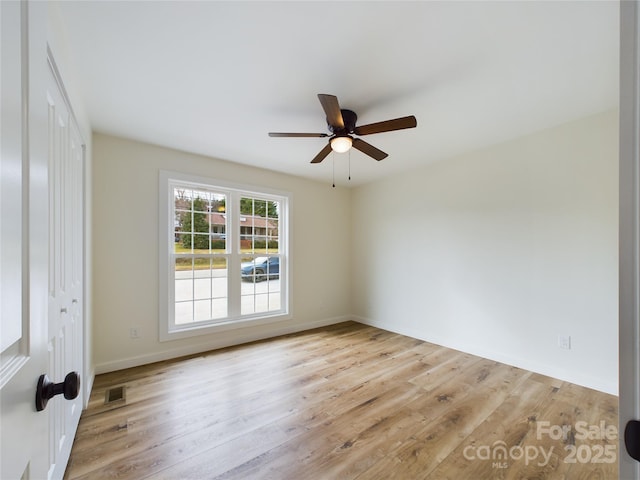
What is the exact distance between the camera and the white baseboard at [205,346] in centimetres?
297

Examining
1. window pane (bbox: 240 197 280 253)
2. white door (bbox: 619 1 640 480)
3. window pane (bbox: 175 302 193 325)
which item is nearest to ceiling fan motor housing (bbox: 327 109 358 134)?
white door (bbox: 619 1 640 480)

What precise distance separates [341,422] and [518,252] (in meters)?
2.59

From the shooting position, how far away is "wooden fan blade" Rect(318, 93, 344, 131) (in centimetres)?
182

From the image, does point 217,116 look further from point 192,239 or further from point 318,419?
point 318,419

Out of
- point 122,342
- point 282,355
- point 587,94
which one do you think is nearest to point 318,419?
point 282,355

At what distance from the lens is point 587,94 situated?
7.39 feet

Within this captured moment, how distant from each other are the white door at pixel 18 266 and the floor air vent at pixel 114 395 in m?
2.20

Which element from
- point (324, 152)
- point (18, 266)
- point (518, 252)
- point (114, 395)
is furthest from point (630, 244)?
point (114, 395)

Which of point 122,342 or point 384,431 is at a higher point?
point 122,342

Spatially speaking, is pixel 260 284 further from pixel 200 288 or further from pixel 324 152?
pixel 324 152

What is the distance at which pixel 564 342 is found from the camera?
9.18 feet

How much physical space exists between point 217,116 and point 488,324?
374 centimetres

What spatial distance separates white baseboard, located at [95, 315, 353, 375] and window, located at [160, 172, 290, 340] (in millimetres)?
170

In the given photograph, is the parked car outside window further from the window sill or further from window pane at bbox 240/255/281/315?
the window sill
